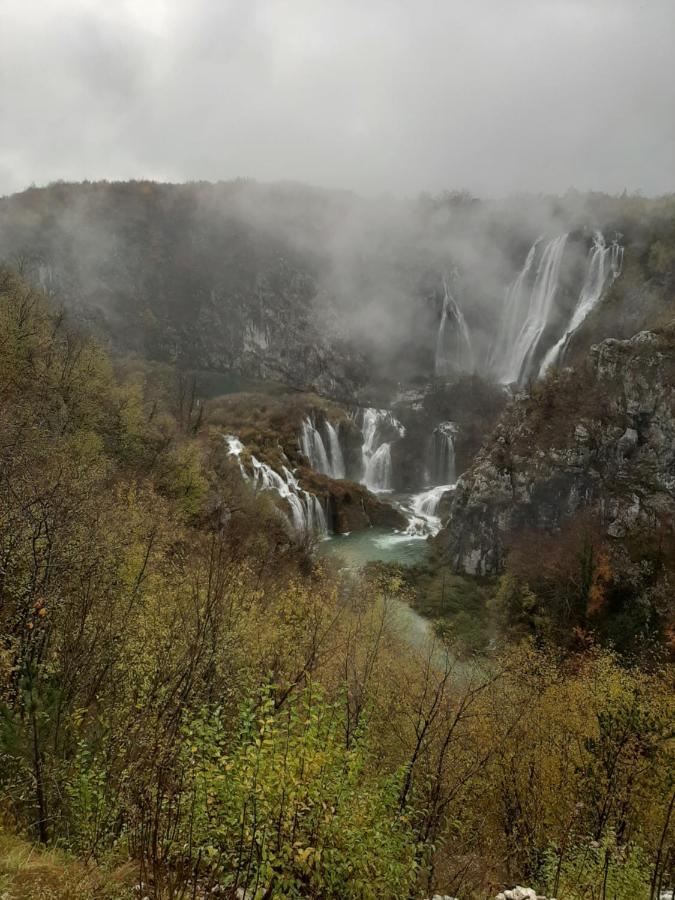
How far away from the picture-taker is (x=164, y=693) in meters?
8.92

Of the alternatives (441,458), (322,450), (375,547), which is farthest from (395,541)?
(441,458)

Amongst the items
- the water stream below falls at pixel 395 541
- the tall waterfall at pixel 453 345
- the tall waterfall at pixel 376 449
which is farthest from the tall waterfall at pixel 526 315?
the water stream below falls at pixel 395 541

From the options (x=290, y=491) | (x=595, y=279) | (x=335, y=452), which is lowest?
(x=290, y=491)

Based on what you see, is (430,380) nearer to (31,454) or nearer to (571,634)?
(571,634)

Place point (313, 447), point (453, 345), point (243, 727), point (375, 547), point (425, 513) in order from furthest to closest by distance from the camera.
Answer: point (453, 345) → point (313, 447) → point (425, 513) → point (375, 547) → point (243, 727)

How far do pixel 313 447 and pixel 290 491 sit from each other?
1968 centimetres

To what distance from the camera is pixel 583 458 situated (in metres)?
36.5

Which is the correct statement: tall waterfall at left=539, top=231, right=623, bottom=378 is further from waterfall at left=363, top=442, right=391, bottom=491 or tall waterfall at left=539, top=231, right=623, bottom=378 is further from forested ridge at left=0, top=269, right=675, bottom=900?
forested ridge at left=0, top=269, right=675, bottom=900

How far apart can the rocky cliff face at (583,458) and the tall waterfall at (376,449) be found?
27.8 m

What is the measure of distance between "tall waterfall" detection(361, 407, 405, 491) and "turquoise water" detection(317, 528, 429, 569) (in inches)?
726

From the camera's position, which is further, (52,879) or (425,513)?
(425,513)

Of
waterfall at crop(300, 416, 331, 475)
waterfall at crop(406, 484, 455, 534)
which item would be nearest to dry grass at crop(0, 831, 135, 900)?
waterfall at crop(406, 484, 455, 534)

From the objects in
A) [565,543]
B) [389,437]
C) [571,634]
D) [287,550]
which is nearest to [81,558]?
[287,550]

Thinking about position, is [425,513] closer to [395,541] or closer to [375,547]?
[395,541]
